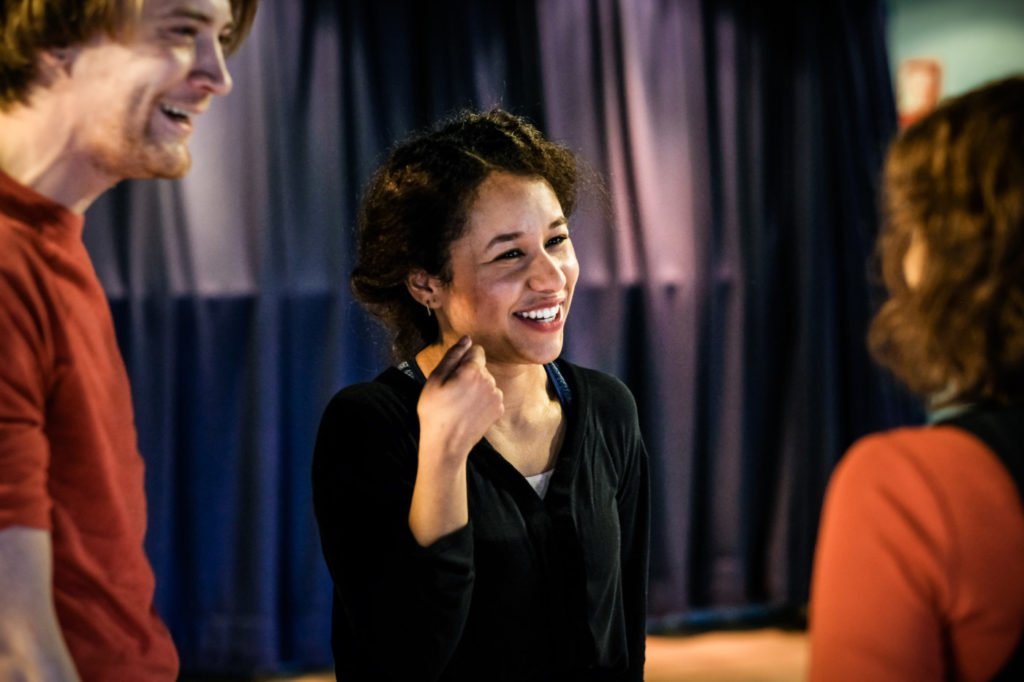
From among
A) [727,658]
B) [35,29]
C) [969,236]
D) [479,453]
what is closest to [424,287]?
[479,453]

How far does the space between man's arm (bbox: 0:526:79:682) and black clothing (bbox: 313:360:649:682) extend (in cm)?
46

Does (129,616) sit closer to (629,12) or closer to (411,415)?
(411,415)

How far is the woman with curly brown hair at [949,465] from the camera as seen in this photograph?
0.81 m

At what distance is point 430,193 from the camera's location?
60.0 inches

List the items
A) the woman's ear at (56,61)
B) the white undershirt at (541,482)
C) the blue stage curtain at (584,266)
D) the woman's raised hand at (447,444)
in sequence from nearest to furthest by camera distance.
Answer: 1. the woman's ear at (56,61)
2. the woman's raised hand at (447,444)
3. the white undershirt at (541,482)
4. the blue stage curtain at (584,266)

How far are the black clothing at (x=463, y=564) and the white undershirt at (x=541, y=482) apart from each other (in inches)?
1.1

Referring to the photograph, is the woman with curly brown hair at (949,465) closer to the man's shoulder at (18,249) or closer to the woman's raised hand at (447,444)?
the woman's raised hand at (447,444)

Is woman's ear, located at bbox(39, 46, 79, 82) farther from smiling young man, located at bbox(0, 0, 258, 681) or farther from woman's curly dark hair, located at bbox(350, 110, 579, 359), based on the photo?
woman's curly dark hair, located at bbox(350, 110, 579, 359)

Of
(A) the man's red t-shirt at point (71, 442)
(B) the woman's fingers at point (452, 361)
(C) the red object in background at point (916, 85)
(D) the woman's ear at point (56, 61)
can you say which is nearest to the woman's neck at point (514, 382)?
(B) the woman's fingers at point (452, 361)

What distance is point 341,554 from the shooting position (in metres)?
1.38

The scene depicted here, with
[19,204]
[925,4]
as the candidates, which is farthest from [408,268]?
[925,4]

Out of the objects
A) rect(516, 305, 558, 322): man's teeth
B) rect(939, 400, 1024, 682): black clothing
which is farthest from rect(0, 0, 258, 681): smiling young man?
rect(939, 400, 1024, 682): black clothing

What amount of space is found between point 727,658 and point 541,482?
211cm

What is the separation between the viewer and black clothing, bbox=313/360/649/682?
132 centimetres
